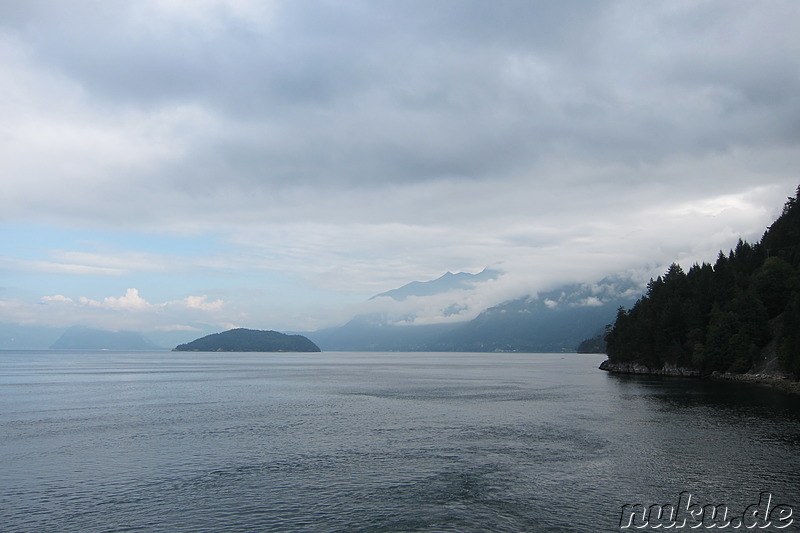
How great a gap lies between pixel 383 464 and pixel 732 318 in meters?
129

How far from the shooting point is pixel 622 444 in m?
58.6

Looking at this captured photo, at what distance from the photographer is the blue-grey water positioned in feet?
120

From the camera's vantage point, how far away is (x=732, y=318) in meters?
144

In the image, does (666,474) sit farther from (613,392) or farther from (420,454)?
(613,392)

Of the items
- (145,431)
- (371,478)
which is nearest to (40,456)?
(145,431)

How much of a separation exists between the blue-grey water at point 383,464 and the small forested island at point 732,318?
47312 mm

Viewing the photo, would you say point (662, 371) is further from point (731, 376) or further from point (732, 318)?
point (732, 318)

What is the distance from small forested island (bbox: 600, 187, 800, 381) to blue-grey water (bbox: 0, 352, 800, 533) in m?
47.3

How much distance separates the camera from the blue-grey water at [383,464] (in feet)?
120

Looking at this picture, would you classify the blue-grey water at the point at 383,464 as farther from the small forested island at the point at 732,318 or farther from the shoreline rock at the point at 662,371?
the shoreline rock at the point at 662,371

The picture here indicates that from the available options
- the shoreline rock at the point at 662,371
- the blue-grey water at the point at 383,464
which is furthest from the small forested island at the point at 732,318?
the blue-grey water at the point at 383,464

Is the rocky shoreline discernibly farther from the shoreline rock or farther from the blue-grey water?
the blue-grey water

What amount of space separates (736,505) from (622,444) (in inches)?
817

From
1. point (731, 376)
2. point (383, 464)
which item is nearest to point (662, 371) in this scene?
point (731, 376)
